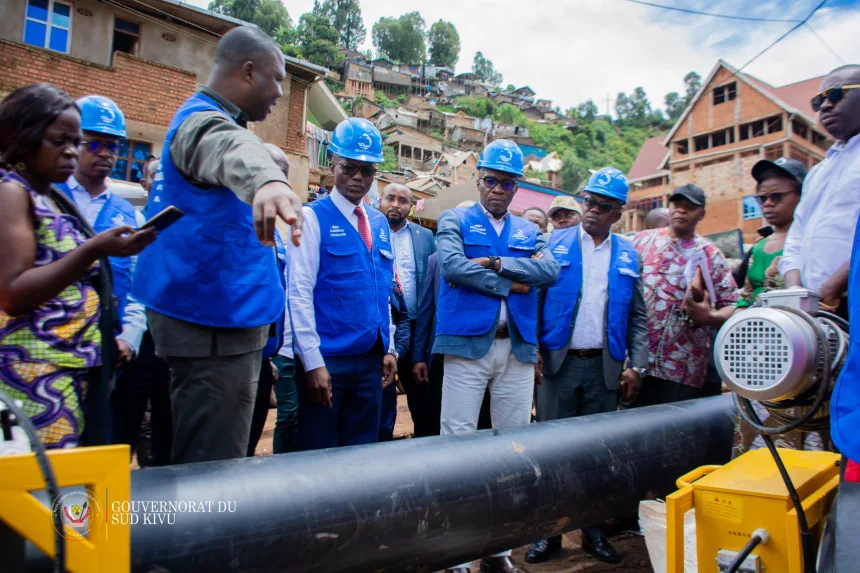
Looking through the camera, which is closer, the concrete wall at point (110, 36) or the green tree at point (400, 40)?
the concrete wall at point (110, 36)

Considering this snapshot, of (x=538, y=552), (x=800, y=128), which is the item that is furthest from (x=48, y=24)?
(x=800, y=128)

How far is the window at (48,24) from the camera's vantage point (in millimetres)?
13273

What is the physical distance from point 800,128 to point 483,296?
3105cm

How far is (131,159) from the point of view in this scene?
1372 centimetres

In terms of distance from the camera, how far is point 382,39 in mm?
94375

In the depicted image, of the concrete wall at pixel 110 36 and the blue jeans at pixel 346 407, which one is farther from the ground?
the concrete wall at pixel 110 36

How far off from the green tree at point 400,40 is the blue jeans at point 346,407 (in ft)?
318

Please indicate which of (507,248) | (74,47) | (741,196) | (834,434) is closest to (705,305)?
(507,248)

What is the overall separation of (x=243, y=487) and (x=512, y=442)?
91 cm

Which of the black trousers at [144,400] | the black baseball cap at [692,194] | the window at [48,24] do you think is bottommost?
the black trousers at [144,400]

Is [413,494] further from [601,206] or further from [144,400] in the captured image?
[601,206]

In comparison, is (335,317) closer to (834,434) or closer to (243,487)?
(243,487)

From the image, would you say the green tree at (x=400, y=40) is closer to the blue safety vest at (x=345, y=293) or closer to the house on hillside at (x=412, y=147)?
the house on hillside at (x=412, y=147)

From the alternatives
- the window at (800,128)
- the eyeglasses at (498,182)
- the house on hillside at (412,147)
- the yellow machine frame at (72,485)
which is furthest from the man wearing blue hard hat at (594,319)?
the house on hillside at (412,147)
